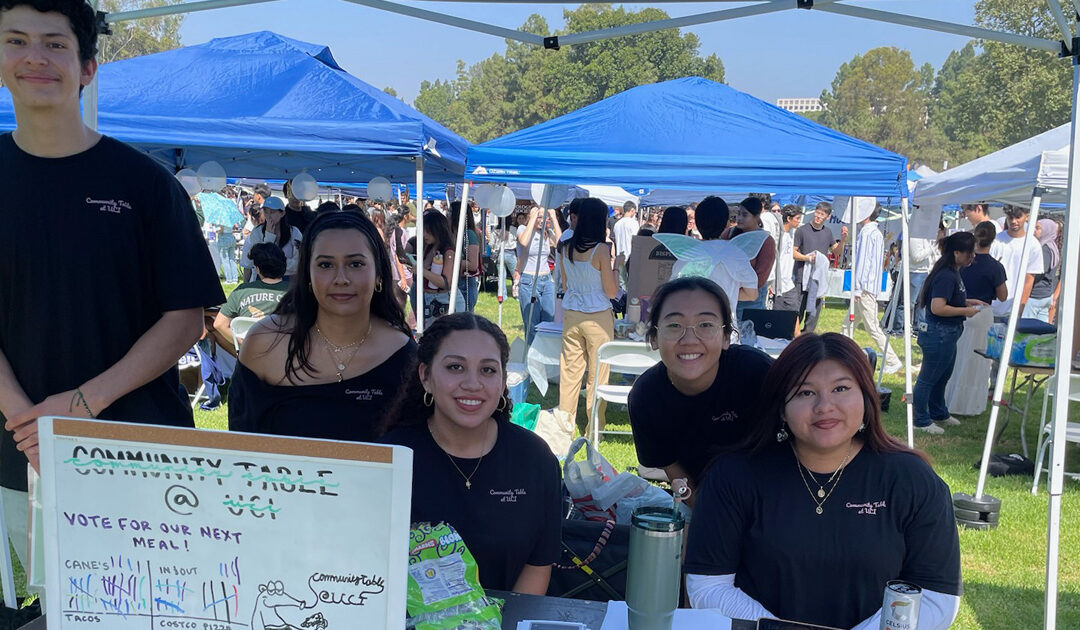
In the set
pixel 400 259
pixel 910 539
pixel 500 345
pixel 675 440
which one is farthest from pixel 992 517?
pixel 400 259

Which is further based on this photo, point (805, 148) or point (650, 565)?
point (805, 148)

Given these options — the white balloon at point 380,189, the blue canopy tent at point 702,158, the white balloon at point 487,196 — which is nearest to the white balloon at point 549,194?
the white balloon at point 487,196

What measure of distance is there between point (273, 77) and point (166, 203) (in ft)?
16.9

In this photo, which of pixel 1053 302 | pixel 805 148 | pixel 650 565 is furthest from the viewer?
pixel 1053 302

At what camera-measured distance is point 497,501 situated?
2.05 metres

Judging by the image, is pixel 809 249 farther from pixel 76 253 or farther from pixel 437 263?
pixel 76 253

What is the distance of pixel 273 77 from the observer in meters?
6.72

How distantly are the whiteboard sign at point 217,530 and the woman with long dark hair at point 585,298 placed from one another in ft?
16.7

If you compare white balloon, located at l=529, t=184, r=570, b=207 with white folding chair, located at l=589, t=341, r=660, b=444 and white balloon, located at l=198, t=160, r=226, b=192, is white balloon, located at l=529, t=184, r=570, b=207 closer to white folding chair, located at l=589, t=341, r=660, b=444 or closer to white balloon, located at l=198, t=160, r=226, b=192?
white balloon, located at l=198, t=160, r=226, b=192

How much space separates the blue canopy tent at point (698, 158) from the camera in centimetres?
561

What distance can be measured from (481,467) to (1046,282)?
1017 cm

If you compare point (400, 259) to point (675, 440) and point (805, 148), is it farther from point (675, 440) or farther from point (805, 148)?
point (675, 440)

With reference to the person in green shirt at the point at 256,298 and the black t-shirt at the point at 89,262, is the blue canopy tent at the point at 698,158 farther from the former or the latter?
the black t-shirt at the point at 89,262

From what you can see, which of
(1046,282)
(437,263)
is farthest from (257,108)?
(1046,282)
